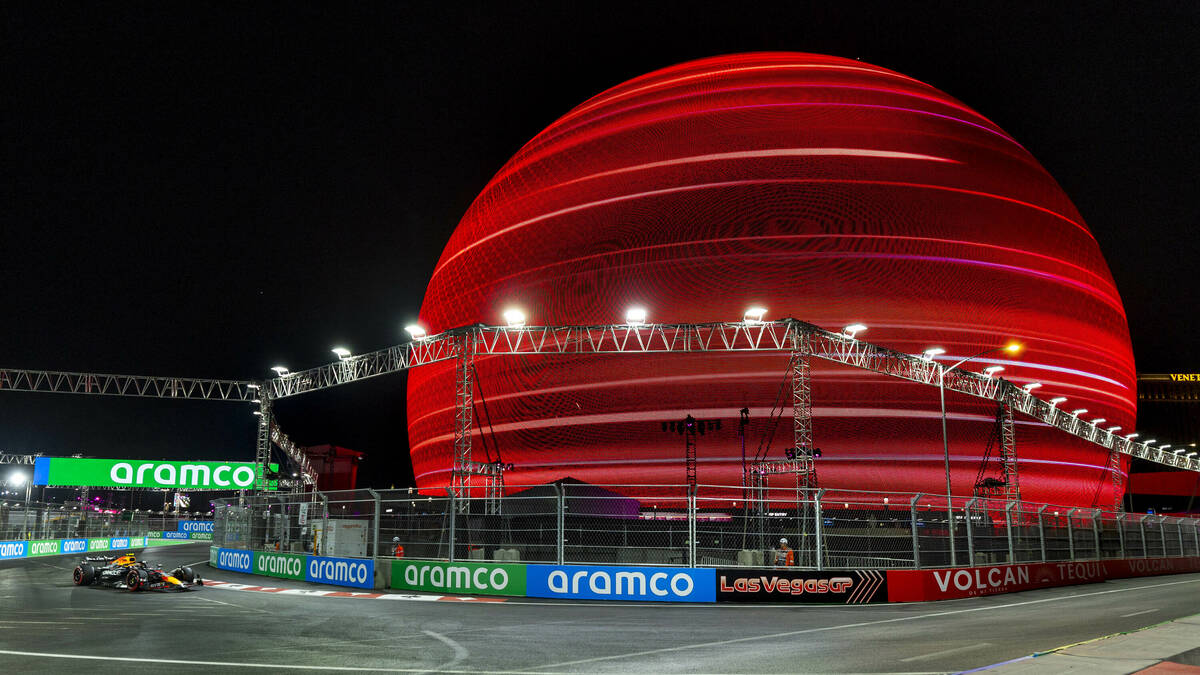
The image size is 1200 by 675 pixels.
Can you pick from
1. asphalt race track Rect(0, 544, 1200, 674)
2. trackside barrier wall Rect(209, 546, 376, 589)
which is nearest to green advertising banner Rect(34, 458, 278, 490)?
trackside barrier wall Rect(209, 546, 376, 589)

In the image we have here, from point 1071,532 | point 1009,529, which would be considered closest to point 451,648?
point 1009,529

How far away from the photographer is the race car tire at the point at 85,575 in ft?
62.0

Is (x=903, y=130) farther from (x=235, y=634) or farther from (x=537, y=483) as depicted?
(x=235, y=634)

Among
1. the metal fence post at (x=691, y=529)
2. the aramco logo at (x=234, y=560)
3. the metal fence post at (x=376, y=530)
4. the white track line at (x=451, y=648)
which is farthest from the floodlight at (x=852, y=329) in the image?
the white track line at (x=451, y=648)

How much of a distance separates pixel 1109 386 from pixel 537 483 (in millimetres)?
27701

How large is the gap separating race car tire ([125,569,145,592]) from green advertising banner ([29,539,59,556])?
26526mm

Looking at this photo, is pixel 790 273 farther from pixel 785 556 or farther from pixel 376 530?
pixel 376 530

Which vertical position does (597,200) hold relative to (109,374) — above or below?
above

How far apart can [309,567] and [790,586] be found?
11.6 metres

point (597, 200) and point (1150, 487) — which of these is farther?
point (1150, 487)

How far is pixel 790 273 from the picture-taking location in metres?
31.4

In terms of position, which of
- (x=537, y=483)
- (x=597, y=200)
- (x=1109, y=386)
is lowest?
(x=537, y=483)

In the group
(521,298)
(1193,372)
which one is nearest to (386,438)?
(521,298)

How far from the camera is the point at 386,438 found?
65625mm
